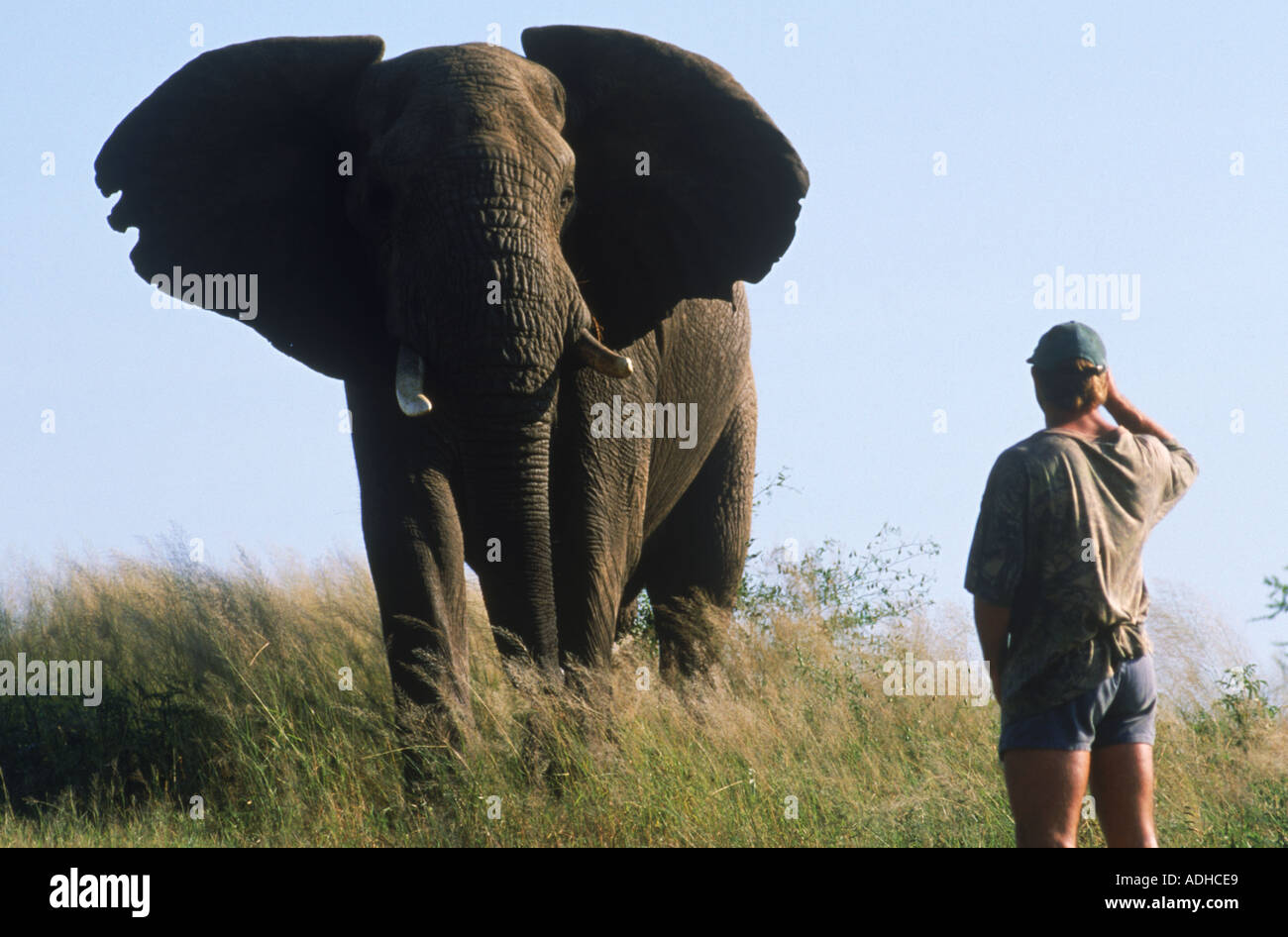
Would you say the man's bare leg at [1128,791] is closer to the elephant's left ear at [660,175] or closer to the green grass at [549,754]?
the green grass at [549,754]

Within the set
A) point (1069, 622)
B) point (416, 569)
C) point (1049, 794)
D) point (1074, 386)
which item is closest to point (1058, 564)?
point (1069, 622)

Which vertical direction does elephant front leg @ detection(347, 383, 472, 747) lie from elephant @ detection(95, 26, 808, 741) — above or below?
below

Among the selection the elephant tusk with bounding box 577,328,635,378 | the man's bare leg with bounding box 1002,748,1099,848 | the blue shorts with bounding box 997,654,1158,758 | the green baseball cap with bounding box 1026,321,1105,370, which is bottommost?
the man's bare leg with bounding box 1002,748,1099,848

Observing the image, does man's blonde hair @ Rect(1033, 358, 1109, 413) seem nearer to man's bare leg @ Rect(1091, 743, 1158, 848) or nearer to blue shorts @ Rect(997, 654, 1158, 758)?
blue shorts @ Rect(997, 654, 1158, 758)

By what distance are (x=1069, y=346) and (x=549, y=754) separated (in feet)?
10.8

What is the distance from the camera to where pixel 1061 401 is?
4973 millimetres

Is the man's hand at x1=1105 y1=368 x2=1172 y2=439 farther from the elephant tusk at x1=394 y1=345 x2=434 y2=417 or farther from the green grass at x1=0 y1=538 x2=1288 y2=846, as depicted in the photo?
the elephant tusk at x1=394 y1=345 x2=434 y2=417

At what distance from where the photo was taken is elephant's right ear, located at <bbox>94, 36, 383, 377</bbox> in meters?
7.96

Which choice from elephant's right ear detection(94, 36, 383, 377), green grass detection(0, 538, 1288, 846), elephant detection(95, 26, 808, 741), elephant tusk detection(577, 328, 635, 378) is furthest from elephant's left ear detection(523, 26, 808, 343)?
green grass detection(0, 538, 1288, 846)

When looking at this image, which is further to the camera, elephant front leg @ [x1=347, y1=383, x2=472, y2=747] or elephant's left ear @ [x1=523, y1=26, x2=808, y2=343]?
elephant's left ear @ [x1=523, y1=26, x2=808, y2=343]

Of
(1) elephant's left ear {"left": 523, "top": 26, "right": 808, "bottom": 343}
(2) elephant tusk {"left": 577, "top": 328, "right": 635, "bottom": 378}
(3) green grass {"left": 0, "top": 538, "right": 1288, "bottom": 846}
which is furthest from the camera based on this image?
(1) elephant's left ear {"left": 523, "top": 26, "right": 808, "bottom": 343}

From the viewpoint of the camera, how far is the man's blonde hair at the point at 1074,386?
494 centimetres

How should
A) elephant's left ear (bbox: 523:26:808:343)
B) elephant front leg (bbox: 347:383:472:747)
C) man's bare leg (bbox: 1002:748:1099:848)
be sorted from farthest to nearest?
elephant's left ear (bbox: 523:26:808:343), elephant front leg (bbox: 347:383:472:747), man's bare leg (bbox: 1002:748:1099:848)
